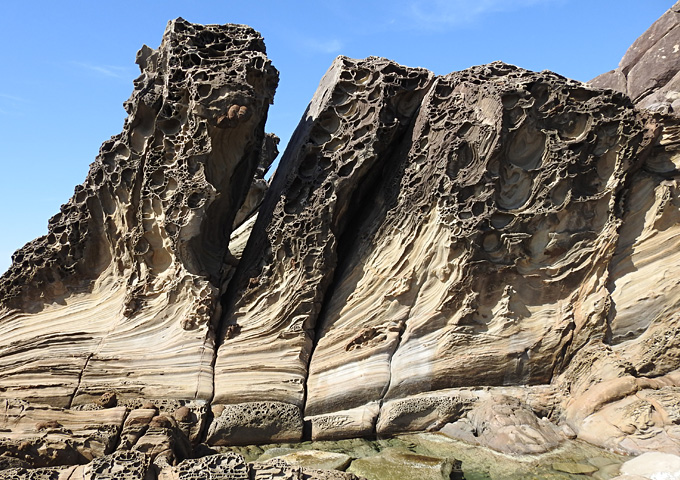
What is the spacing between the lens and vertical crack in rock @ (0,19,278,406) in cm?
653

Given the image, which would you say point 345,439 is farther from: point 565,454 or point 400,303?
point 565,454

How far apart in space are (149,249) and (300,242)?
1.68 m

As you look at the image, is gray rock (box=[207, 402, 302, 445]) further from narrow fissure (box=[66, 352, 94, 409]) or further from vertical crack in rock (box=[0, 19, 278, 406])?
narrow fissure (box=[66, 352, 94, 409])

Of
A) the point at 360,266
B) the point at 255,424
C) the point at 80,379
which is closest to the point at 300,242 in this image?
the point at 360,266

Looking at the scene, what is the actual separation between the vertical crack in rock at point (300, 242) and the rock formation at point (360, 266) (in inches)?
1.0

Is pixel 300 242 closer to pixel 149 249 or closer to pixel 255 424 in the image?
pixel 149 249

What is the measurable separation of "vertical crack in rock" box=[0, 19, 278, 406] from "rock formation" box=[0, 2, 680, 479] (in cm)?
2

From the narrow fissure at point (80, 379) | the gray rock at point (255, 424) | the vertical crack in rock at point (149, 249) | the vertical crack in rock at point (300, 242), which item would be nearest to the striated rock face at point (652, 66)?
the vertical crack in rock at point (300, 242)

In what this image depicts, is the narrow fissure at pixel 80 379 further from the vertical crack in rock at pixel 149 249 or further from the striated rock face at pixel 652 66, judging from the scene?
the striated rock face at pixel 652 66

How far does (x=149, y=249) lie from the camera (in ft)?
22.5

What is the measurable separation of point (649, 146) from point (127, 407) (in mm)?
6526

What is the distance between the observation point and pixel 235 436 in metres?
6.22

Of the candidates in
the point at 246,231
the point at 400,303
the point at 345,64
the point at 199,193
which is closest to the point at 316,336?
the point at 400,303

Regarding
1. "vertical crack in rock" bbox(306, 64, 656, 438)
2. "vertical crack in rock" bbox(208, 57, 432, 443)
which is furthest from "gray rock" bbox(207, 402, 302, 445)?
"vertical crack in rock" bbox(306, 64, 656, 438)
